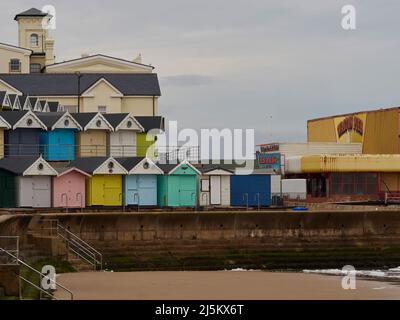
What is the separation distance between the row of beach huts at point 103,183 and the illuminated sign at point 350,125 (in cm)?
3023

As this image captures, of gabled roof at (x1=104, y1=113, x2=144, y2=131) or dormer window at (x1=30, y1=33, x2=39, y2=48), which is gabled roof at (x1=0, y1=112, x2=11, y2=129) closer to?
gabled roof at (x1=104, y1=113, x2=144, y2=131)

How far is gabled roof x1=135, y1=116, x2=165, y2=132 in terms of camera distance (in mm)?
68750

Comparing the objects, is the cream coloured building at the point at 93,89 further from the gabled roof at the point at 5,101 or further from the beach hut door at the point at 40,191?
the beach hut door at the point at 40,191

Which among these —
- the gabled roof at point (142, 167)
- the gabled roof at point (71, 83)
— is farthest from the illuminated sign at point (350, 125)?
the gabled roof at point (142, 167)

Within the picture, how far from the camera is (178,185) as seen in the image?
2367 inches

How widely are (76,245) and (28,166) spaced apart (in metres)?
11.7

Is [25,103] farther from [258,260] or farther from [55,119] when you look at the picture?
[258,260]

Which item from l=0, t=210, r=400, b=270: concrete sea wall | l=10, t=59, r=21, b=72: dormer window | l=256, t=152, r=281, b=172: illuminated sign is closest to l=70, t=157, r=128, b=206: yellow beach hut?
l=0, t=210, r=400, b=270: concrete sea wall

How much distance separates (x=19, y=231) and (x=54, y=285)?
29.3 ft

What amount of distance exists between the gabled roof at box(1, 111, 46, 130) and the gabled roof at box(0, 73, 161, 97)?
47.6ft

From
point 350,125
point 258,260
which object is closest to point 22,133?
point 258,260

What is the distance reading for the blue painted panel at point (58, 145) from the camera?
62.9 meters

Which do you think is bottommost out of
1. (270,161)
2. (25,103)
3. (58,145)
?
(270,161)

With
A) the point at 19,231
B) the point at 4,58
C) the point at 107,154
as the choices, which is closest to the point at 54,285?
the point at 19,231
